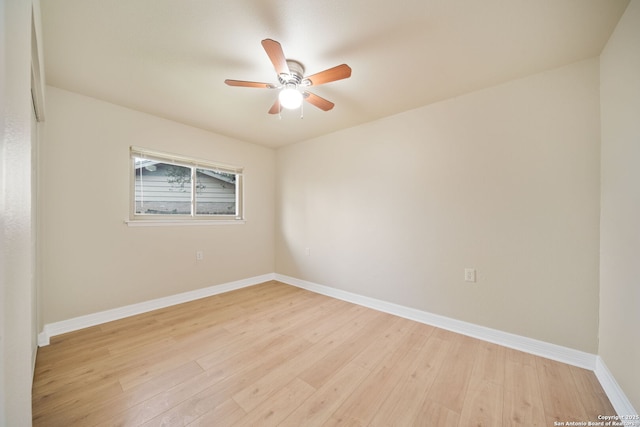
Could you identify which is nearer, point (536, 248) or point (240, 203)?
point (536, 248)

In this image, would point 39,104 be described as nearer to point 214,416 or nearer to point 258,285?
point 214,416

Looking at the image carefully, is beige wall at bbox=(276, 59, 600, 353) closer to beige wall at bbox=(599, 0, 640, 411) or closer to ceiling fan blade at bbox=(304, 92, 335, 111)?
beige wall at bbox=(599, 0, 640, 411)

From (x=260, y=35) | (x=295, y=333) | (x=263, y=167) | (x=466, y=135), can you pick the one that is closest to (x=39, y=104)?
(x=260, y=35)

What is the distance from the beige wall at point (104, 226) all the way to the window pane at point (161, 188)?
0.61 feet

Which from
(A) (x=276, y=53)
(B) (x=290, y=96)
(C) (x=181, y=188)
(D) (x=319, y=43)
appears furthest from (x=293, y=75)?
(C) (x=181, y=188)

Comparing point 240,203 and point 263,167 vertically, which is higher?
point 263,167

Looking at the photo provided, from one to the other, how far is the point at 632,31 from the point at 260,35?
2.18 metres

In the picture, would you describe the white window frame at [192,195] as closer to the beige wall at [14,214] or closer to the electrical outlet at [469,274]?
the beige wall at [14,214]

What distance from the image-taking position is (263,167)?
13.2 feet

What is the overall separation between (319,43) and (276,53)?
0.40 metres

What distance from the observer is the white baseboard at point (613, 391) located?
133 centimetres

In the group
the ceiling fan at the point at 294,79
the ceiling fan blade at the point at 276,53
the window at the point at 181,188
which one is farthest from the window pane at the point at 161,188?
the ceiling fan blade at the point at 276,53

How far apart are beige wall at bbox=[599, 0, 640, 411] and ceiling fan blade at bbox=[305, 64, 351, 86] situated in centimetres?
158

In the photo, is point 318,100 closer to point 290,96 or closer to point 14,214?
point 290,96
